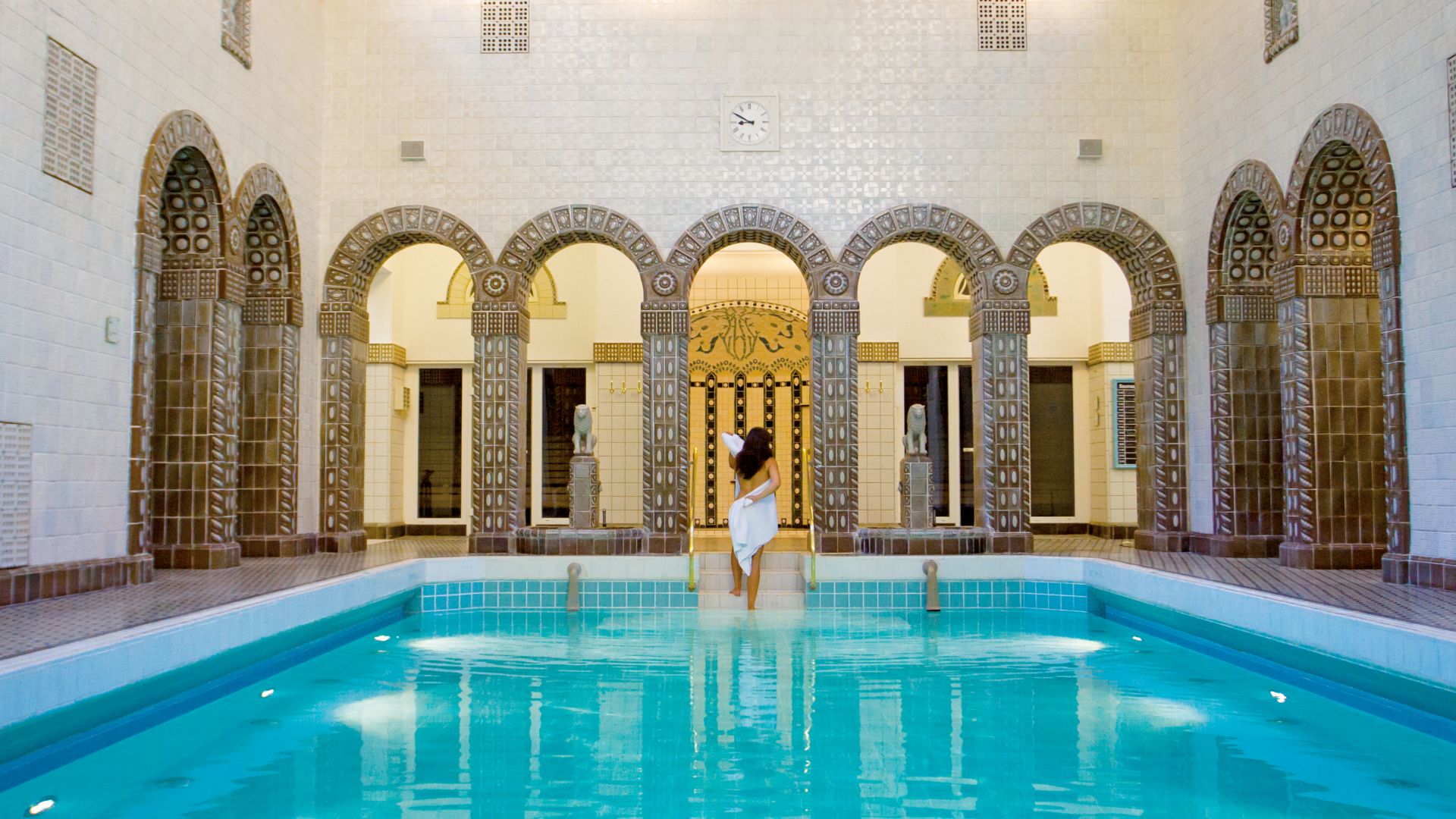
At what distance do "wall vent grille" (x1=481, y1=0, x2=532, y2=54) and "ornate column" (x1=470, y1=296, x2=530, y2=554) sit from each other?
2.31 meters

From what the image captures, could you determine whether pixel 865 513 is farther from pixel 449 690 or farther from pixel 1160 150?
pixel 449 690

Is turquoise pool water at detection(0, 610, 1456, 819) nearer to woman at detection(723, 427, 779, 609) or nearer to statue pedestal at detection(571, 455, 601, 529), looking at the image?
woman at detection(723, 427, 779, 609)

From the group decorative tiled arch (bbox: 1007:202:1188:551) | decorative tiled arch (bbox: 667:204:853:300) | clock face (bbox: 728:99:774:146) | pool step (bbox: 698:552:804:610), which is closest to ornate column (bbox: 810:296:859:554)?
decorative tiled arch (bbox: 667:204:853:300)

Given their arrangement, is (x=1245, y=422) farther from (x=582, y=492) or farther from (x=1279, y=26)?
(x=582, y=492)

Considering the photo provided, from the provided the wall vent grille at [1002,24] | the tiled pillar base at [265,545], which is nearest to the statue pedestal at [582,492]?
the tiled pillar base at [265,545]

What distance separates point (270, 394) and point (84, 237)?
11.0ft

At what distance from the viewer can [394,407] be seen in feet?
43.8

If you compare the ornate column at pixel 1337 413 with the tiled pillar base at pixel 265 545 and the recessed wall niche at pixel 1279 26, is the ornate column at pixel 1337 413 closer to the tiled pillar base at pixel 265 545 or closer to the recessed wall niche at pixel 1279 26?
the recessed wall niche at pixel 1279 26

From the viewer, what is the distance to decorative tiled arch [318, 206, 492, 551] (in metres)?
10.8

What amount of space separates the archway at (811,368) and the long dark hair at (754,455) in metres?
2.41

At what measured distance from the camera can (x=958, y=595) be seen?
29.2 ft

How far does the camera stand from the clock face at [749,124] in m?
10.9

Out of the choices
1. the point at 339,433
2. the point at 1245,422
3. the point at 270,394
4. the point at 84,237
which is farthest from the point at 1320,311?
the point at 270,394

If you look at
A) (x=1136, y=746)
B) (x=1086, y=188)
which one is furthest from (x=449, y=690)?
(x=1086, y=188)
